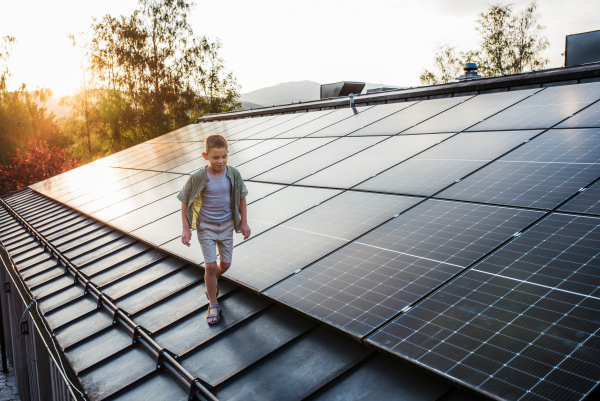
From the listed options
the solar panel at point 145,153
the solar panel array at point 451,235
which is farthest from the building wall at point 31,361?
the solar panel at point 145,153

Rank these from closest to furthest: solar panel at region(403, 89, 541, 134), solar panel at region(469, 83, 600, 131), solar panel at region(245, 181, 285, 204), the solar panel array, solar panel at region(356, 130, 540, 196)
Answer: the solar panel array < solar panel at region(356, 130, 540, 196) < solar panel at region(469, 83, 600, 131) < solar panel at region(245, 181, 285, 204) < solar panel at region(403, 89, 541, 134)

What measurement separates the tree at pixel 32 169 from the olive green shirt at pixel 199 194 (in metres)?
33.8

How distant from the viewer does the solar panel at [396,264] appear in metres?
4.01

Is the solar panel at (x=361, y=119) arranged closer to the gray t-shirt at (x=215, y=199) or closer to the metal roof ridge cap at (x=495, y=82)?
the metal roof ridge cap at (x=495, y=82)

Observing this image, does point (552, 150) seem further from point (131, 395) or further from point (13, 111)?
point (13, 111)

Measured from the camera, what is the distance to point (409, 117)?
1040cm

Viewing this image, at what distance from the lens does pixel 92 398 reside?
450cm

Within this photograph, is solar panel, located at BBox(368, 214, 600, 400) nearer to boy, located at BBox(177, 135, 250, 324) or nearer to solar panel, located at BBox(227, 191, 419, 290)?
solar panel, located at BBox(227, 191, 419, 290)

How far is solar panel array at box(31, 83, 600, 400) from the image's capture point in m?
3.10

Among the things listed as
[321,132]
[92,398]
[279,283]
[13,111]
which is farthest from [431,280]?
[13,111]

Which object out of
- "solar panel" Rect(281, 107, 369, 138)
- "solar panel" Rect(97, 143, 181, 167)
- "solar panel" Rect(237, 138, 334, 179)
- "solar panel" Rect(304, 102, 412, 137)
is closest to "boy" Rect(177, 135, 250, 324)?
"solar panel" Rect(237, 138, 334, 179)

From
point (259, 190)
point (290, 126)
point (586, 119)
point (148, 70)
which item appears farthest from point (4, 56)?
point (586, 119)

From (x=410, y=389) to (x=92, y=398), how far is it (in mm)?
3230

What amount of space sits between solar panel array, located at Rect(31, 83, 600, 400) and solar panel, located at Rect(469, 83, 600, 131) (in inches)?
1.8
